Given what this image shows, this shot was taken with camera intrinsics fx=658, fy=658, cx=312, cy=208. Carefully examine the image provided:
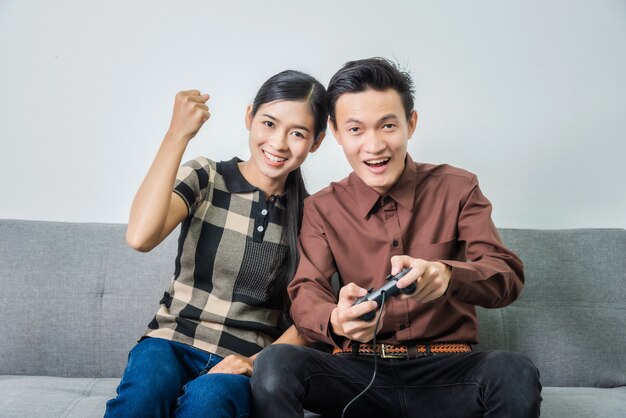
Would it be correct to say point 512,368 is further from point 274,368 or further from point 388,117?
point 388,117

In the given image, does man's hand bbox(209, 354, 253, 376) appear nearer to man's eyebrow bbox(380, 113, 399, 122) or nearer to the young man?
the young man

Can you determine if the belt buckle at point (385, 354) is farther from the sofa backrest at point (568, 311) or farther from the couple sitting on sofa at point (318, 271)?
the sofa backrest at point (568, 311)

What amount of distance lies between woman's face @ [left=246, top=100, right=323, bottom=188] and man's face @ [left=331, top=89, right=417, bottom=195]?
0.36 feet

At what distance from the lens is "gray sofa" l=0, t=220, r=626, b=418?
1848mm

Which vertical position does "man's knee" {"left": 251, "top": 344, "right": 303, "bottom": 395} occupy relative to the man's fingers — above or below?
below

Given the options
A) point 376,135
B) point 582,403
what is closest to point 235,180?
point 376,135

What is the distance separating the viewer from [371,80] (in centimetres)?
165

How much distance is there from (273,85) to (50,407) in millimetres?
951

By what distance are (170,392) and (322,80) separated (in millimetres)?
1160

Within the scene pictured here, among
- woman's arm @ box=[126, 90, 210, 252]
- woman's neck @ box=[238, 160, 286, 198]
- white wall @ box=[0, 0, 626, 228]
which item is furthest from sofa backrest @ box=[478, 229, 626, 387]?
woman's arm @ box=[126, 90, 210, 252]

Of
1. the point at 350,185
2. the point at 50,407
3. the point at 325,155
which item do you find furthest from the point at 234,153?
the point at 50,407

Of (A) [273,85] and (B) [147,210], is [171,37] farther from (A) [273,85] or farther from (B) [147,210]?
(B) [147,210]

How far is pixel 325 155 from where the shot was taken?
220 centimetres

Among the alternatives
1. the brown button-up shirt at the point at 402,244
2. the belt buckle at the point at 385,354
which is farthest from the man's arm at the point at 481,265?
the belt buckle at the point at 385,354
